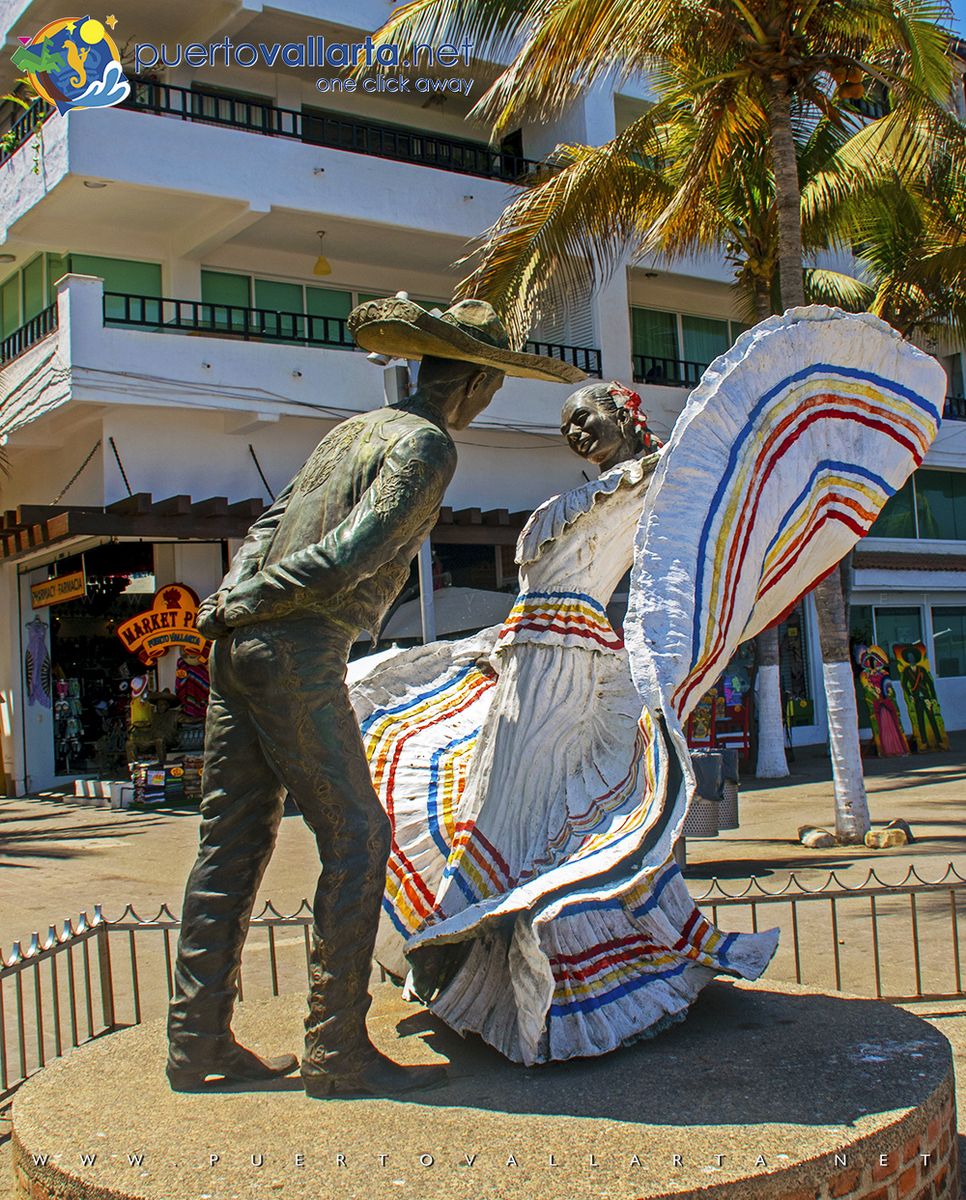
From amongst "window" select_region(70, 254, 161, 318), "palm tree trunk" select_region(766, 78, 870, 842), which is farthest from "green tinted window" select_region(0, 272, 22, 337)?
"palm tree trunk" select_region(766, 78, 870, 842)

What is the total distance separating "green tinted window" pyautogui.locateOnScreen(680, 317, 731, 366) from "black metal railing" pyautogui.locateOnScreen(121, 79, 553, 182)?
3711 millimetres

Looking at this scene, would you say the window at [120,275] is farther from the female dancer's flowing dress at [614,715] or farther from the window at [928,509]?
the female dancer's flowing dress at [614,715]

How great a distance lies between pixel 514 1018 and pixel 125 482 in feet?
37.3

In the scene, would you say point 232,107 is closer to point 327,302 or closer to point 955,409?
point 327,302

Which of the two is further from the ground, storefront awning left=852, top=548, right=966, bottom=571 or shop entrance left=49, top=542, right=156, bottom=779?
storefront awning left=852, top=548, right=966, bottom=571

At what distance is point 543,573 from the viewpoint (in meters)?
3.95

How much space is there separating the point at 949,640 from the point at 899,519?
91.5 inches

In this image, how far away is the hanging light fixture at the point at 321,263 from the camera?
52.3ft

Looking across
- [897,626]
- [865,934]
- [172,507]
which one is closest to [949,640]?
[897,626]

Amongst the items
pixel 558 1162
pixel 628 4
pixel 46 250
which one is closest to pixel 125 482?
pixel 46 250

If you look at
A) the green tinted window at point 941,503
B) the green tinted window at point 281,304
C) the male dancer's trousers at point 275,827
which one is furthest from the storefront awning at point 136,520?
the green tinted window at point 941,503

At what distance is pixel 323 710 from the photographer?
10.6ft

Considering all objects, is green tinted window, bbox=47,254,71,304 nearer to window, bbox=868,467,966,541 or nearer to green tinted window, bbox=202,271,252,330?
green tinted window, bbox=202,271,252,330

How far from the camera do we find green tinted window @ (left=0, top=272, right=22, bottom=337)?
16203 millimetres
